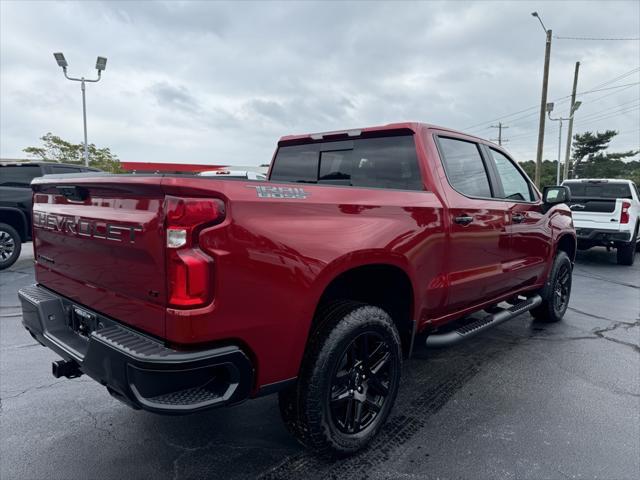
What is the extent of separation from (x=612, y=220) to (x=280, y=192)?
9.52 meters

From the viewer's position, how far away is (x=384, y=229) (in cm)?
254

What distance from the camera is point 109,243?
2.06m

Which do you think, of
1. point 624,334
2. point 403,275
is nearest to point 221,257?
point 403,275

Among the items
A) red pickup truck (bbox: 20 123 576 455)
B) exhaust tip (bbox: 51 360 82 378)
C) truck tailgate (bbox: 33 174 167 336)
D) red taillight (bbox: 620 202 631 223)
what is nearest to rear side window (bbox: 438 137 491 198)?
red pickup truck (bbox: 20 123 576 455)

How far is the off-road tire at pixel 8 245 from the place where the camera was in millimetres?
7703

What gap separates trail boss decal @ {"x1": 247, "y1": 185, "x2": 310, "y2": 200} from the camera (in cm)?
195

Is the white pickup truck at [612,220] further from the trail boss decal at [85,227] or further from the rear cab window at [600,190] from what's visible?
the trail boss decal at [85,227]

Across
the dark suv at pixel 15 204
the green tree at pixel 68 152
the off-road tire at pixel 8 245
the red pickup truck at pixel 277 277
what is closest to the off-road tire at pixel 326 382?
the red pickup truck at pixel 277 277

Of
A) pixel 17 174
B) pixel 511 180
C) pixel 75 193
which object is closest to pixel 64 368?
pixel 75 193

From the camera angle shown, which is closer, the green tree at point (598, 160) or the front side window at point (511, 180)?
the front side window at point (511, 180)

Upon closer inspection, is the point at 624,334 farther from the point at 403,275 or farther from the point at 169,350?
the point at 169,350

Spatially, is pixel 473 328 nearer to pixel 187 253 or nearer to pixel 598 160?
pixel 187 253

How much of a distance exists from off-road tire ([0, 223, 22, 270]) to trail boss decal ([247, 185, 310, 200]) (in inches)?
304

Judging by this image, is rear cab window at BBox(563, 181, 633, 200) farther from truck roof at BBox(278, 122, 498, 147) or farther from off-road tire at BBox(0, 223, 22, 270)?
off-road tire at BBox(0, 223, 22, 270)
